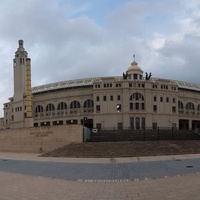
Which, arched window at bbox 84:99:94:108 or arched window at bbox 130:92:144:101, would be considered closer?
arched window at bbox 130:92:144:101

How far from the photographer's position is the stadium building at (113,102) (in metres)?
77.4

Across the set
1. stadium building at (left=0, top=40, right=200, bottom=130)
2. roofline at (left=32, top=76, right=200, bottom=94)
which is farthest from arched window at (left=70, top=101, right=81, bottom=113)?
roofline at (left=32, top=76, right=200, bottom=94)

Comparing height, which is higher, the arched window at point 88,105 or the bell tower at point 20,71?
the bell tower at point 20,71

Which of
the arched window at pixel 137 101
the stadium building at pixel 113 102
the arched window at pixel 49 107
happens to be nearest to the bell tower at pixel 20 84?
the stadium building at pixel 113 102

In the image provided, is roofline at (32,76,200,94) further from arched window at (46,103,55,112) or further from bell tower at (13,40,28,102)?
arched window at (46,103,55,112)

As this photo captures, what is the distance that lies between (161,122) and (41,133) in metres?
50.7

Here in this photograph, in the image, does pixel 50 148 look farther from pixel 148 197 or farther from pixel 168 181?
pixel 148 197

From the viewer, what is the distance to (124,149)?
28.6 meters

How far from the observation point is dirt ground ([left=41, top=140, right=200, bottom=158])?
26978mm

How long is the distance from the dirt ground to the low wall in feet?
7.86

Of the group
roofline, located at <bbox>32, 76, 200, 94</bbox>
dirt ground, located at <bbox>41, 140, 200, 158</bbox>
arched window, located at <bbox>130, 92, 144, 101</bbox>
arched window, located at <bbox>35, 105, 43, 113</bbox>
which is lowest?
dirt ground, located at <bbox>41, 140, 200, 158</bbox>

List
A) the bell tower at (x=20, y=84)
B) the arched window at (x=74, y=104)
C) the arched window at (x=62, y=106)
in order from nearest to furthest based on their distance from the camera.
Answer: the arched window at (x=74, y=104)
the arched window at (x=62, y=106)
the bell tower at (x=20, y=84)

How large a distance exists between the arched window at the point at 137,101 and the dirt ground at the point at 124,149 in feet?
147

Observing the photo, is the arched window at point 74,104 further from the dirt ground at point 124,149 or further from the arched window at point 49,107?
the dirt ground at point 124,149
